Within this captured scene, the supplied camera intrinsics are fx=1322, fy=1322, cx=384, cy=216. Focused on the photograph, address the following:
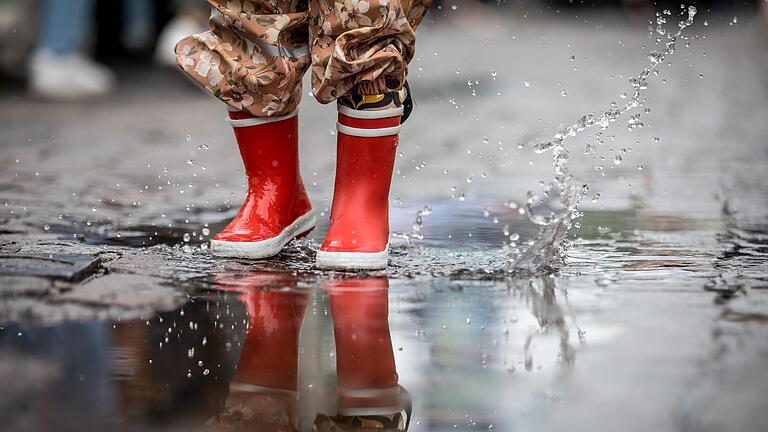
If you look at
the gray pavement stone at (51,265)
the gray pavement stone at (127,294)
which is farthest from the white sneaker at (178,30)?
the gray pavement stone at (127,294)

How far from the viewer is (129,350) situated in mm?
1853

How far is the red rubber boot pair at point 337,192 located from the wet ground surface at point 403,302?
0.06 meters

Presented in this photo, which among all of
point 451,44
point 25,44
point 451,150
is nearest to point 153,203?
point 451,150

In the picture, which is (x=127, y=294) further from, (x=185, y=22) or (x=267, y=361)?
(x=185, y=22)

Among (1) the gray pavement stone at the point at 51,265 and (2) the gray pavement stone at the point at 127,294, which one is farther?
(1) the gray pavement stone at the point at 51,265

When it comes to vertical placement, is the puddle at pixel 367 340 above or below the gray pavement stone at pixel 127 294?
above

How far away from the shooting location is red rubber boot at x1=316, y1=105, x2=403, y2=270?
2529 mm

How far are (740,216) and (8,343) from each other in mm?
1891

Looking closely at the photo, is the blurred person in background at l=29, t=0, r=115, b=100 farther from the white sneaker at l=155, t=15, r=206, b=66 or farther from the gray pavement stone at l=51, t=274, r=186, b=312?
the gray pavement stone at l=51, t=274, r=186, b=312

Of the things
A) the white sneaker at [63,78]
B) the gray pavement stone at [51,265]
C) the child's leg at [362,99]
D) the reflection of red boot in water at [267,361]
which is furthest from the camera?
the white sneaker at [63,78]

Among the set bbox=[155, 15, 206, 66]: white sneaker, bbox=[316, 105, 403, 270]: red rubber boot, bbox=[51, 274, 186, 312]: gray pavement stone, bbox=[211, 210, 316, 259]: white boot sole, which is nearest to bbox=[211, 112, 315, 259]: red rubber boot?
bbox=[211, 210, 316, 259]: white boot sole

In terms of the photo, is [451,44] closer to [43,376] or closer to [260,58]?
[260,58]

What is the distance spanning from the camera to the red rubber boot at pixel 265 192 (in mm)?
2598

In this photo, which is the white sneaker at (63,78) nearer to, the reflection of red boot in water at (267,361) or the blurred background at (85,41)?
the blurred background at (85,41)
